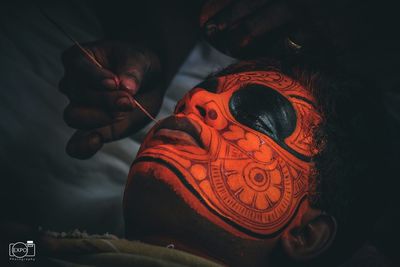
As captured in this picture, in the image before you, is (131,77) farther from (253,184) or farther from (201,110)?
(253,184)

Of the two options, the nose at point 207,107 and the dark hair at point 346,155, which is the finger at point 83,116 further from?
the dark hair at point 346,155

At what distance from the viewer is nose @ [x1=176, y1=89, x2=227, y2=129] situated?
0.91 meters

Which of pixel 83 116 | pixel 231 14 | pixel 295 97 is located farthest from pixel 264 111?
pixel 83 116

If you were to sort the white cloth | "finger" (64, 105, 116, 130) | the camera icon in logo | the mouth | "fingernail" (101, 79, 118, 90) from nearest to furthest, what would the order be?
the camera icon in logo, the mouth, "fingernail" (101, 79, 118, 90), "finger" (64, 105, 116, 130), the white cloth

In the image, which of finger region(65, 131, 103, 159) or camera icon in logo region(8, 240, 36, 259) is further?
finger region(65, 131, 103, 159)

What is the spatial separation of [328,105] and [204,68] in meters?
0.84

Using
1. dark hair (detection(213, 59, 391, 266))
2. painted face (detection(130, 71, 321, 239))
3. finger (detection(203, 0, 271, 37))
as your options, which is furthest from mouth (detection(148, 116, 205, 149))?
finger (detection(203, 0, 271, 37))

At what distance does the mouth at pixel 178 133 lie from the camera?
0.87m

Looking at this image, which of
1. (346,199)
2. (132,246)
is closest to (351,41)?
(346,199)

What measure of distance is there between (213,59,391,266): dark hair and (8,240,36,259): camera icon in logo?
62 cm

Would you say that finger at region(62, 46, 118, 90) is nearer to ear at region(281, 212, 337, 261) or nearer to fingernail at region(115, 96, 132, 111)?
fingernail at region(115, 96, 132, 111)

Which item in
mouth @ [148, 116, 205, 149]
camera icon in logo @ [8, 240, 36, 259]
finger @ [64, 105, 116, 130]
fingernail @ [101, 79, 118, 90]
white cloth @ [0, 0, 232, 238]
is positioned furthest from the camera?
white cloth @ [0, 0, 232, 238]

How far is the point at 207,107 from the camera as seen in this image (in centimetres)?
92

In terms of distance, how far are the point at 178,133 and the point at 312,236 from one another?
1.30 feet
